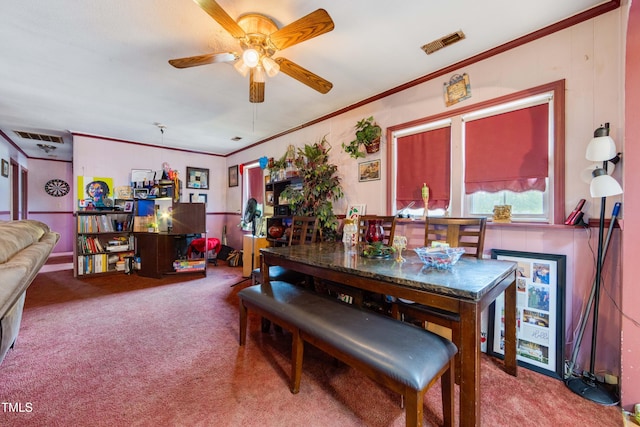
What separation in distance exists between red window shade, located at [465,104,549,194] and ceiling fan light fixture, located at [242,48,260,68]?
1900 mm

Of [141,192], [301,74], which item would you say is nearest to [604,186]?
[301,74]

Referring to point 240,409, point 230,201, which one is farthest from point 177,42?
point 230,201

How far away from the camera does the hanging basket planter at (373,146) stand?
3062 millimetres

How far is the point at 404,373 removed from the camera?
1.06 meters

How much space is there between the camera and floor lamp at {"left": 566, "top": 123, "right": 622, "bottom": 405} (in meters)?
1.54

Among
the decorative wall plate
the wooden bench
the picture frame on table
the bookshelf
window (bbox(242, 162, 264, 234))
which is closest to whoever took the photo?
the wooden bench

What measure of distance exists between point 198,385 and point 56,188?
782 cm

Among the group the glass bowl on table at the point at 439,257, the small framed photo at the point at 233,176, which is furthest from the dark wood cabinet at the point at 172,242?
the glass bowl on table at the point at 439,257

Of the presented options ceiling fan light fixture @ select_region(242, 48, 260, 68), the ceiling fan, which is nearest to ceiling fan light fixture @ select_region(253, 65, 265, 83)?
the ceiling fan

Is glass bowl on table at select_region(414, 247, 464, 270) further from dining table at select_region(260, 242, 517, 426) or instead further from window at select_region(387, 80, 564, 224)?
window at select_region(387, 80, 564, 224)

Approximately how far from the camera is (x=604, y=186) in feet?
5.05

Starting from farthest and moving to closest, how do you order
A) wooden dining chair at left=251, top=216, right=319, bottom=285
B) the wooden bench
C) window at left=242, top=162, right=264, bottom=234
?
window at left=242, top=162, right=264, bottom=234 → wooden dining chair at left=251, top=216, right=319, bottom=285 → the wooden bench

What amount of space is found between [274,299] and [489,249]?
71.8 inches

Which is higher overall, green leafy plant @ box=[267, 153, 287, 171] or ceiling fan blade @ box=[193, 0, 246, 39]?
ceiling fan blade @ box=[193, 0, 246, 39]
